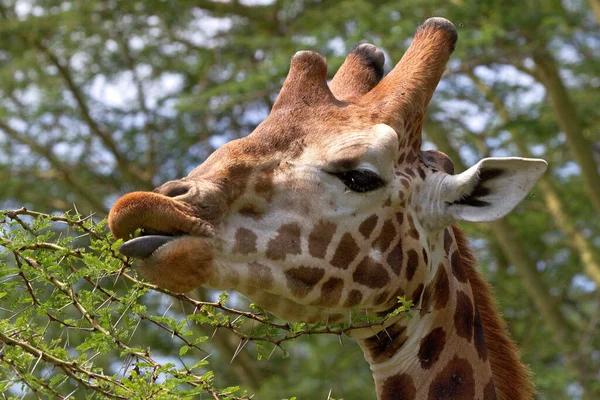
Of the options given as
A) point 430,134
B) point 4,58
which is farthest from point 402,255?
point 4,58

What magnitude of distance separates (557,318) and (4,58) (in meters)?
11.4

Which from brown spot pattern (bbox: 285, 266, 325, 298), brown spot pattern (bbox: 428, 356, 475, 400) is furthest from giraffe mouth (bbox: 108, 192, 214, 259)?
brown spot pattern (bbox: 428, 356, 475, 400)

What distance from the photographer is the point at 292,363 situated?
67.7ft

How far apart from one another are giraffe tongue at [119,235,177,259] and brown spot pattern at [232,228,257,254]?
459 mm

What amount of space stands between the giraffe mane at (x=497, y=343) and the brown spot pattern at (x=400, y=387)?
0.63m

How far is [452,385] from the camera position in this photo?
5.19 m

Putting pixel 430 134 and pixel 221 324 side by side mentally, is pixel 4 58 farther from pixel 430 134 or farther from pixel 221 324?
pixel 221 324

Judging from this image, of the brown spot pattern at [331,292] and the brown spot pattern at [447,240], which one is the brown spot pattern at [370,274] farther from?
the brown spot pattern at [447,240]

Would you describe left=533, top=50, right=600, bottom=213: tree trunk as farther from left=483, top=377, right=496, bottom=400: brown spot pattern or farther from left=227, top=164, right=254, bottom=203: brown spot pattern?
left=227, top=164, right=254, bottom=203: brown spot pattern

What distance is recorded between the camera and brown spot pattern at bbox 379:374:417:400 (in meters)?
5.20

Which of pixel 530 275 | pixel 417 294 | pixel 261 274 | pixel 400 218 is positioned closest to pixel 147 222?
pixel 261 274

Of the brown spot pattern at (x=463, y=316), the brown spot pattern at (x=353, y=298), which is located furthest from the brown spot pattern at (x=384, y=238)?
the brown spot pattern at (x=463, y=316)

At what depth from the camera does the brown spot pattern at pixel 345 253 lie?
4922mm

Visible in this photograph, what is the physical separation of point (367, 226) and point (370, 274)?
251mm
